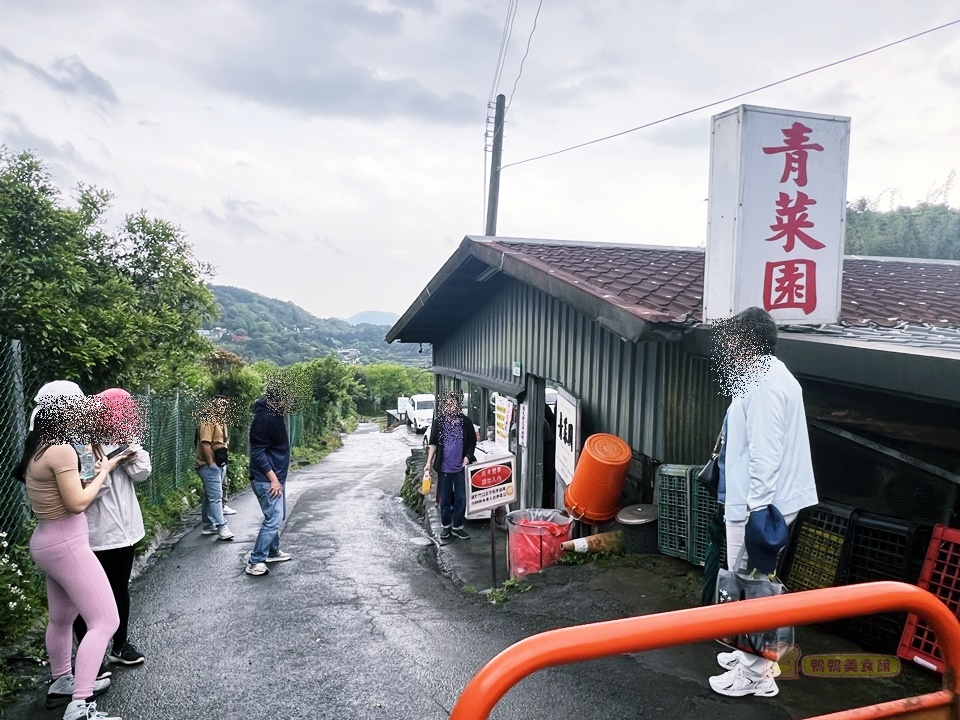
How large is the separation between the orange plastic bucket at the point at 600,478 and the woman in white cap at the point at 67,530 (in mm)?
3992

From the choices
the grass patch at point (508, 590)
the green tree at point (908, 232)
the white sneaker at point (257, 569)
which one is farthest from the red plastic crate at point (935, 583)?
the green tree at point (908, 232)

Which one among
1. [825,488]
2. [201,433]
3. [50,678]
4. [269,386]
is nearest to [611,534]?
[825,488]

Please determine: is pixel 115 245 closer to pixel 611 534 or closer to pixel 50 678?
pixel 50 678

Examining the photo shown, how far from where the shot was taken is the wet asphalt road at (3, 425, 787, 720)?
367 cm

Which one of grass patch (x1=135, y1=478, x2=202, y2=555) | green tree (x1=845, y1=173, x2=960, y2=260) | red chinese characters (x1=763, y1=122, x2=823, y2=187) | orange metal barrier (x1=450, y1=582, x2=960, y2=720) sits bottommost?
grass patch (x1=135, y1=478, x2=202, y2=555)

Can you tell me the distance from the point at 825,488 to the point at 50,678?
538cm

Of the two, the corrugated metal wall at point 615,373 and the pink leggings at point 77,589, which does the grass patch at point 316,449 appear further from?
the pink leggings at point 77,589

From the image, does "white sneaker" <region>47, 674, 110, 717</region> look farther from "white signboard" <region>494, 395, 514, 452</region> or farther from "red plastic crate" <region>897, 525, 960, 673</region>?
"white signboard" <region>494, 395, 514, 452</region>

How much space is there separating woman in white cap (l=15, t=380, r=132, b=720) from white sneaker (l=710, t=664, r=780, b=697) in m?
3.32

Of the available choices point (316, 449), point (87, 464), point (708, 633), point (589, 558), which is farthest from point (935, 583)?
point (316, 449)

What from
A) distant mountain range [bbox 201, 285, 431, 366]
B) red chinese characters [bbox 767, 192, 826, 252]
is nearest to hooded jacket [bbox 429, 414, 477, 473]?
red chinese characters [bbox 767, 192, 826, 252]

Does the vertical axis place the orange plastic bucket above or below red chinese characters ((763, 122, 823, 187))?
below

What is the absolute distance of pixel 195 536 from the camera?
8453 millimetres

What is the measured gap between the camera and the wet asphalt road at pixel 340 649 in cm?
367
